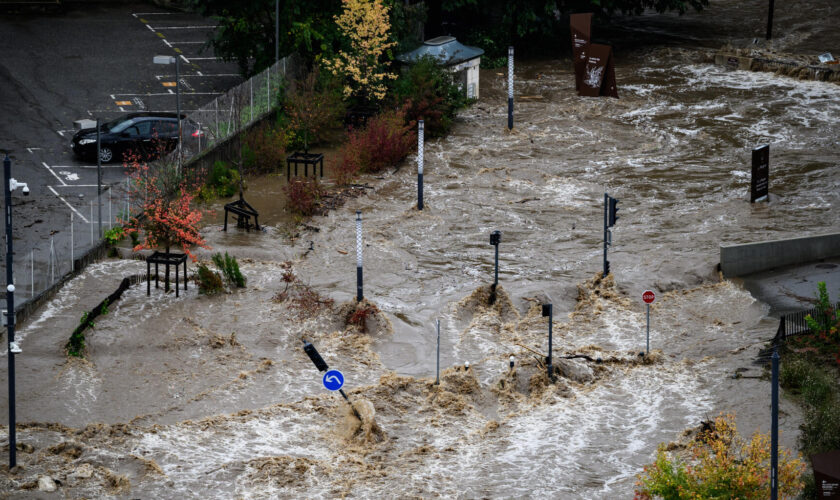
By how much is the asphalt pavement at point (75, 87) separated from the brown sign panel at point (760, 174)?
17.7m

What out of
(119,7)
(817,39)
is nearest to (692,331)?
(817,39)

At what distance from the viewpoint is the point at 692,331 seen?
2623 cm

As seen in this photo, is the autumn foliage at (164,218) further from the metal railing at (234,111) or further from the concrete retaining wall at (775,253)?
the concrete retaining wall at (775,253)

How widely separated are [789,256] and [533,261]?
6641 millimetres

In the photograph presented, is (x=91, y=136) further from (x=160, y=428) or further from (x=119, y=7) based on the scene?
(x=119, y=7)

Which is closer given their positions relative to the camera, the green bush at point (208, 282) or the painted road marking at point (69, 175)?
the green bush at point (208, 282)

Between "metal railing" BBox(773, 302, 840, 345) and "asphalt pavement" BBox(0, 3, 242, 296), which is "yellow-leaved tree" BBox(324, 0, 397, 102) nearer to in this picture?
"asphalt pavement" BBox(0, 3, 242, 296)

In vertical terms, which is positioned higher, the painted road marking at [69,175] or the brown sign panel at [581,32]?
the brown sign panel at [581,32]

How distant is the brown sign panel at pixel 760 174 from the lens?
34250mm

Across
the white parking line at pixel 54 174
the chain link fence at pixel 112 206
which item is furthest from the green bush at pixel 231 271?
the white parking line at pixel 54 174

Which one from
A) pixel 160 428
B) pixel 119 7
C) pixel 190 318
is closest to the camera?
pixel 160 428

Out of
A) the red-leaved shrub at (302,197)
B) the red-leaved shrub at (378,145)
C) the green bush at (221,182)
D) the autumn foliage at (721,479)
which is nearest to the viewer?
the autumn foliage at (721,479)

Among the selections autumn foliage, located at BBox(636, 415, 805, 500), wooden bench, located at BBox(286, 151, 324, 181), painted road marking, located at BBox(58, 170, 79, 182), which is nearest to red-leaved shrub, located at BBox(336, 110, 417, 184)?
wooden bench, located at BBox(286, 151, 324, 181)

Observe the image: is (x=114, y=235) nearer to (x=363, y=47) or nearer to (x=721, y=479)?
(x=363, y=47)
